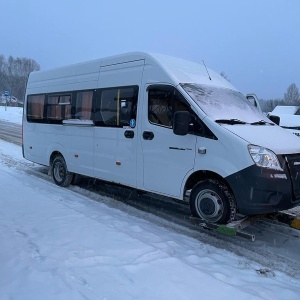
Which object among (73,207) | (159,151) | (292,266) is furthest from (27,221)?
(292,266)

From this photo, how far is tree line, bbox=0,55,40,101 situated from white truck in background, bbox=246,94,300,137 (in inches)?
2338

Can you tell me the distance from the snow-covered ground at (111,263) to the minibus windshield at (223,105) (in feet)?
6.19

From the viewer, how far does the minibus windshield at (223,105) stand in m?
5.09

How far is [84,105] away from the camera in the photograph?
23.9 ft

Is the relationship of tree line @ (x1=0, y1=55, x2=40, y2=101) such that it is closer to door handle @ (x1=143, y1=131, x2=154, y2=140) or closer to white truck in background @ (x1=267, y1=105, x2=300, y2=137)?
white truck in background @ (x1=267, y1=105, x2=300, y2=137)

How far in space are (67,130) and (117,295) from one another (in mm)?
5317

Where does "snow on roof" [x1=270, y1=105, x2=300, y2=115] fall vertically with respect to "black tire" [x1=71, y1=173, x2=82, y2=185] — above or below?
above

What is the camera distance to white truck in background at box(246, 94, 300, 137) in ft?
22.6

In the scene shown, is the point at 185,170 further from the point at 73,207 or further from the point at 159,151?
the point at 73,207

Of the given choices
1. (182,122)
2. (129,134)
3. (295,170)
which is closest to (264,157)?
(295,170)

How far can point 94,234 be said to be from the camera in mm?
4578

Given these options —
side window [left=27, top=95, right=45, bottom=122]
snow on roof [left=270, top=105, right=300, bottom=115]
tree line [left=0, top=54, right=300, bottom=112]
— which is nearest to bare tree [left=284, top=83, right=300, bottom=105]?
tree line [left=0, top=54, right=300, bottom=112]

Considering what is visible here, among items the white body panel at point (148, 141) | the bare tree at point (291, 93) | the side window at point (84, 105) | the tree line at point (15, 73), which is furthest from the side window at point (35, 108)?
the bare tree at point (291, 93)

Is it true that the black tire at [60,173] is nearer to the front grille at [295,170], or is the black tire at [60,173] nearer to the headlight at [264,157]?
the headlight at [264,157]
